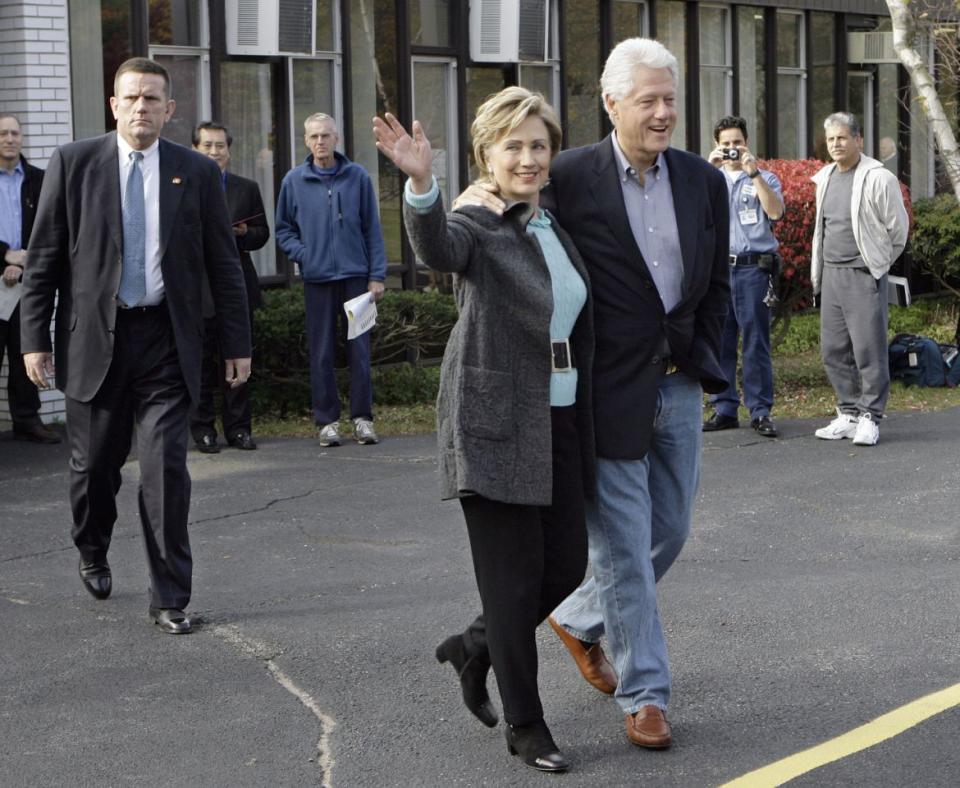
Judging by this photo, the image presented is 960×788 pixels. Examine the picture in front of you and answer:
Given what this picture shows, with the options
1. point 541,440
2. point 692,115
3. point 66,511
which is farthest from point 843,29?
point 541,440

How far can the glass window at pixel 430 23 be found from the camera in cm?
1573

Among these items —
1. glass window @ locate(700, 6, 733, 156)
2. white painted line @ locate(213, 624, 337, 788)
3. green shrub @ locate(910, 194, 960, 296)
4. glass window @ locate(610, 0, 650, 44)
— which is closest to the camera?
white painted line @ locate(213, 624, 337, 788)

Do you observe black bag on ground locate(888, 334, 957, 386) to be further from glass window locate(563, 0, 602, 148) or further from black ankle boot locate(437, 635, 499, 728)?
black ankle boot locate(437, 635, 499, 728)

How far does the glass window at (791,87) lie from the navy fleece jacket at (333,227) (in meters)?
10.6

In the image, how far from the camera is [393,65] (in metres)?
15.5

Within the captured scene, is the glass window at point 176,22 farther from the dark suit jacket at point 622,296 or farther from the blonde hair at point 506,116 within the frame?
the blonde hair at point 506,116

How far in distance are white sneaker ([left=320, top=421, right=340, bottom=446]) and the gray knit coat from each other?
6404 millimetres

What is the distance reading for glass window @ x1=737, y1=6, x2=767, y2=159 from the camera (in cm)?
2045

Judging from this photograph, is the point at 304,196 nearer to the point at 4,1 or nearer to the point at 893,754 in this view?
the point at 4,1

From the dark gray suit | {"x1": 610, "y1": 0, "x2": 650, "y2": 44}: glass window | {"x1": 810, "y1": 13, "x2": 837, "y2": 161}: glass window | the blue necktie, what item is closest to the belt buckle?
the dark gray suit

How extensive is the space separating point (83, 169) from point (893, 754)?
3.70 meters

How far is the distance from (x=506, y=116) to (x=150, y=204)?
7.62 ft

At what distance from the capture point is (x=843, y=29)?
876 inches

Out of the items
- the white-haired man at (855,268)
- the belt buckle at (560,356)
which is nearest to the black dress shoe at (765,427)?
the white-haired man at (855,268)
